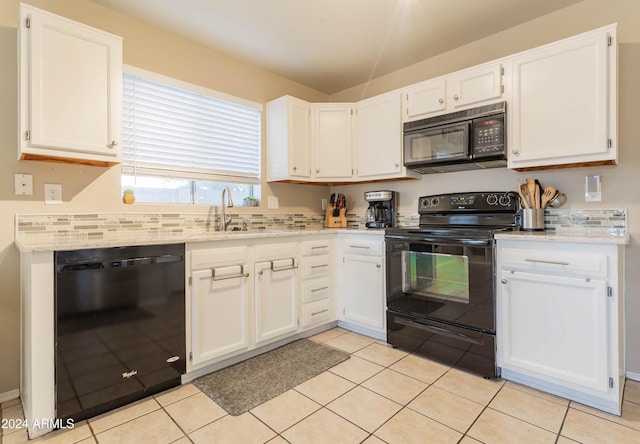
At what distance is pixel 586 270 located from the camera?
1.79m

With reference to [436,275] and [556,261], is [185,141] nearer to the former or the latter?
[436,275]

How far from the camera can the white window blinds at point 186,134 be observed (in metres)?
2.45

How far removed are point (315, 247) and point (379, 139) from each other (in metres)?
1.17

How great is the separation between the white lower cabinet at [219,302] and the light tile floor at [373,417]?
28cm

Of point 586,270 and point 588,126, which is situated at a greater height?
point 588,126

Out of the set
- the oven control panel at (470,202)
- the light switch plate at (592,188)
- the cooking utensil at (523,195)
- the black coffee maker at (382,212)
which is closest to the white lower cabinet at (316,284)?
the black coffee maker at (382,212)

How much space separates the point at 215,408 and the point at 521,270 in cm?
197

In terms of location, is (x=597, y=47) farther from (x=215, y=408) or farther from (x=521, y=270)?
(x=215, y=408)

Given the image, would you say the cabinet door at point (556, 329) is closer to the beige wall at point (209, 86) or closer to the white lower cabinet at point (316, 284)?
the beige wall at point (209, 86)

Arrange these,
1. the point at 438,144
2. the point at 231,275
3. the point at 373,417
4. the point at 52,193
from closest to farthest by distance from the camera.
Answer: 1. the point at 373,417
2. the point at 52,193
3. the point at 231,275
4. the point at 438,144

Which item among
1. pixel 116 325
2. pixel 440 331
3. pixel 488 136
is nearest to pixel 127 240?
pixel 116 325

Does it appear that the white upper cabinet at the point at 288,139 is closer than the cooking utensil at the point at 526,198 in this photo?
No

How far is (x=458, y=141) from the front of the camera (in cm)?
251

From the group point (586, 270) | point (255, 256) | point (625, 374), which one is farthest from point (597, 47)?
point (255, 256)
